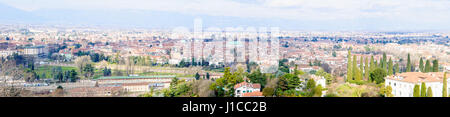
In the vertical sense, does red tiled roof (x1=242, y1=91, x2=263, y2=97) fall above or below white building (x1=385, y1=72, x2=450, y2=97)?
below

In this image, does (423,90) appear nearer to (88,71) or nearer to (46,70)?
(88,71)

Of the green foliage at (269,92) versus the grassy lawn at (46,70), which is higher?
the green foliage at (269,92)

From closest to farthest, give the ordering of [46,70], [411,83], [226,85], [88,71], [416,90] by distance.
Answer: [416,90] < [411,83] < [226,85] < [88,71] < [46,70]

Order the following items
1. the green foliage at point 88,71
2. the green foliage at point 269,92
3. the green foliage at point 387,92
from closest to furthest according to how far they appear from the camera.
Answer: the green foliage at point 269,92, the green foliage at point 387,92, the green foliage at point 88,71

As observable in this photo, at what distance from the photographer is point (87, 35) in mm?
32094

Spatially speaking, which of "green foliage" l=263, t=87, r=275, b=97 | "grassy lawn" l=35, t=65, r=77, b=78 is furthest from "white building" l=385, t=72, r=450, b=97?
"grassy lawn" l=35, t=65, r=77, b=78

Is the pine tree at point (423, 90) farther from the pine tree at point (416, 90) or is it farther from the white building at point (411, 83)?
the white building at point (411, 83)

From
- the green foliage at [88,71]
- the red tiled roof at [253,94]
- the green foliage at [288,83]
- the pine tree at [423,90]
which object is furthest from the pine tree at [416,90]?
the green foliage at [88,71]

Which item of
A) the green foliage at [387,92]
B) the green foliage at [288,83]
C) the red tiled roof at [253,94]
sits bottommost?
the red tiled roof at [253,94]

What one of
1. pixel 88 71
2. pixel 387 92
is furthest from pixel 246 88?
pixel 88 71

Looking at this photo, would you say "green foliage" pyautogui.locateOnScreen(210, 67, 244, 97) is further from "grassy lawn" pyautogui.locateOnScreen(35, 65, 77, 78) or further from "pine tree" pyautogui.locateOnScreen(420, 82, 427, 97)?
"grassy lawn" pyautogui.locateOnScreen(35, 65, 77, 78)

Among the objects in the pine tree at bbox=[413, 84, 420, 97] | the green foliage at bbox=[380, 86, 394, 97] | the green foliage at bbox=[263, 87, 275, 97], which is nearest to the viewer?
the green foliage at bbox=[263, 87, 275, 97]
